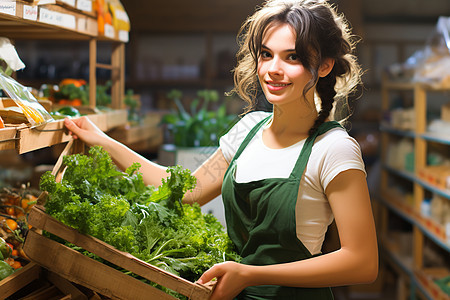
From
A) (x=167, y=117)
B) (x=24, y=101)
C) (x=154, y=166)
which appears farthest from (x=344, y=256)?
(x=167, y=117)

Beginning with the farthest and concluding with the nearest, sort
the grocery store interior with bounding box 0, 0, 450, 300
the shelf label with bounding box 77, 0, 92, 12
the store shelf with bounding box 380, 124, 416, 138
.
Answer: the store shelf with bounding box 380, 124, 416, 138 < the shelf label with bounding box 77, 0, 92, 12 < the grocery store interior with bounding box 0, 0, 450, 300

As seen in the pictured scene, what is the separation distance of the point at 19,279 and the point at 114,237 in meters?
0.29

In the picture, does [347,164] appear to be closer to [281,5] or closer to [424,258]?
[281,5]

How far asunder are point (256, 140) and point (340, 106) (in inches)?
11.2

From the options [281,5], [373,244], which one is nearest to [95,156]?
[281,5]

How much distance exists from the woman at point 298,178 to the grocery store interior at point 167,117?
5.9 inches

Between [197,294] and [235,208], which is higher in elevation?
[235,208]

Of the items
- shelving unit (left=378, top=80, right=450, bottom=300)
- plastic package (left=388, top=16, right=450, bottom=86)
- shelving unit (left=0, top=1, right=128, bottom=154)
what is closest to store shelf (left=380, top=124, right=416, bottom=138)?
shelving unit (left=378, top=80, right=450, bottom=300)

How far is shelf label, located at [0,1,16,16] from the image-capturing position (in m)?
1.35

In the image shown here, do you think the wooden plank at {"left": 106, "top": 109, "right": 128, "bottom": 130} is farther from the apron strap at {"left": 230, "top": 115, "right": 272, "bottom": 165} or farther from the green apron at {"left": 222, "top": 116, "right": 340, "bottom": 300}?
the green apron at {"left": 222, "top": 116, "right": 340, "bottom": 300}

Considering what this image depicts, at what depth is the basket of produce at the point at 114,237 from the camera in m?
1.23

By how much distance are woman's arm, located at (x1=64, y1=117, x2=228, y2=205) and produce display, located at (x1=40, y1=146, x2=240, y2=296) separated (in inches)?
2.7

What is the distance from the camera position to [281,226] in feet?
4.64

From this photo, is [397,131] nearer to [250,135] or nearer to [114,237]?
[250,135]
